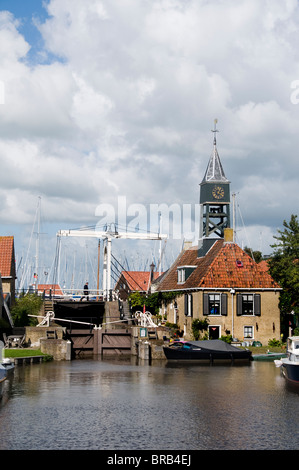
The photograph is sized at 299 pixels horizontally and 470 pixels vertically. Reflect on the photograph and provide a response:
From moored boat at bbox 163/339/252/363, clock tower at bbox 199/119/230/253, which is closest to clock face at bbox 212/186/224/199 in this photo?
clock tower at bbox 199/119/230/253

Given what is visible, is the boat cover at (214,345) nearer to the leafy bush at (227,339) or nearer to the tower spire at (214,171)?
the leafy bush at (227,339)

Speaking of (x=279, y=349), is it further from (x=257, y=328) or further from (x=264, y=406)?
(x=264, y=406)

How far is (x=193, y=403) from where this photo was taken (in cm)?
2486

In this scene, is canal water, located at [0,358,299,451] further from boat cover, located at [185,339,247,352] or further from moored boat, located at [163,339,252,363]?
boat cover, located at [185,339,247,352]

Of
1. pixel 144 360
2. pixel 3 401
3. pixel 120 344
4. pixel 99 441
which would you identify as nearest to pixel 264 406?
pixel 99 441

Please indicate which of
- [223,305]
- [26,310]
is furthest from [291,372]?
[26,310]

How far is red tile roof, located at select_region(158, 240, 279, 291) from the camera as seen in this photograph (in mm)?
47094

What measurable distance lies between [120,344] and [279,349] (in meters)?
12.7

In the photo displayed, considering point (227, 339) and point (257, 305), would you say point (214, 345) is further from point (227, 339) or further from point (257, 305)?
point (257, 305)

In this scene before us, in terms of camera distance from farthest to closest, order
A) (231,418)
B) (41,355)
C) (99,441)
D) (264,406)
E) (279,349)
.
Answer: (279,349) → (41,355) → (264,406) → (231,418) → (99,441)

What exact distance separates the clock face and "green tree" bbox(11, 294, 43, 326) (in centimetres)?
1783

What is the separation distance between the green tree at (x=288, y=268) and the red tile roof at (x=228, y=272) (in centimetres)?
169

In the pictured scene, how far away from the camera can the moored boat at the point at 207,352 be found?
3928cm

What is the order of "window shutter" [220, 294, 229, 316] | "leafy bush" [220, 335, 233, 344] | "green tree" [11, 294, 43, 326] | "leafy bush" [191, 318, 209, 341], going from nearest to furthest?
"leafy bush" [220, 335, 233, 344] → "leafy bush" [191, 318, 209, 341] → "window shutter" [220, 294, 229, 316] → "green tree" [11, 294, 43, 326]
